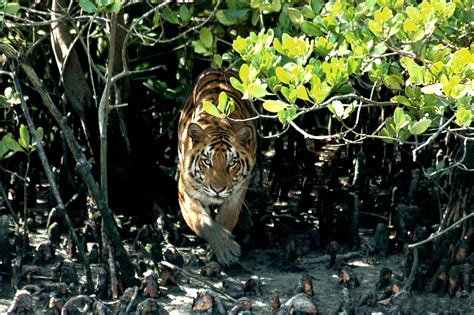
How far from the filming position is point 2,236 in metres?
7.70

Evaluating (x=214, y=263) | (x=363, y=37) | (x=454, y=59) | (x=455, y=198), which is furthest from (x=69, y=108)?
(x=454, y=59)

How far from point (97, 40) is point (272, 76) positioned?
372 centimetres

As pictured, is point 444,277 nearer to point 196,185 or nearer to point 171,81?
point 196,185

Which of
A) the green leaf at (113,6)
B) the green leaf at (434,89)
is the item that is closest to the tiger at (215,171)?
the green leaf at (113,6)

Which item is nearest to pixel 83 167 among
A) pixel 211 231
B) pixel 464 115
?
pixel 211 231

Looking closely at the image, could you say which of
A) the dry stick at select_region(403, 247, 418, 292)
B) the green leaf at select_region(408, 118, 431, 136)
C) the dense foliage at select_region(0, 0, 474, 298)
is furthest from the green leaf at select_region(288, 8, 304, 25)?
the dry stick at select_region(403, 247, 418, 292)

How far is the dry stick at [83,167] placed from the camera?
22.9 ft

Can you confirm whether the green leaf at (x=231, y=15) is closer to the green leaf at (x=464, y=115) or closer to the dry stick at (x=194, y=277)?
the dry stick at (x=194, y=277)

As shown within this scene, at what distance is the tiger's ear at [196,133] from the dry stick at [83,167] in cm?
123

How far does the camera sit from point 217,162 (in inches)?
326

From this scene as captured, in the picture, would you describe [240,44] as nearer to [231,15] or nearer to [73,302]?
[231,15]

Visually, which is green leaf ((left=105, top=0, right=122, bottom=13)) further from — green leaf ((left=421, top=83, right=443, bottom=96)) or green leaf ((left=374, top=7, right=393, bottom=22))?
green leaf ((left=421, top=83, right=443, bottom=96))

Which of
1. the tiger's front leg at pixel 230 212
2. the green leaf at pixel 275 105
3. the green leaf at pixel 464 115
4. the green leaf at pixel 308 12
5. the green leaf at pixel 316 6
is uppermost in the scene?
the green leaf at pixel 316 6

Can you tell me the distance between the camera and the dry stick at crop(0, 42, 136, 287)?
699 centimetres
